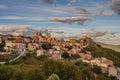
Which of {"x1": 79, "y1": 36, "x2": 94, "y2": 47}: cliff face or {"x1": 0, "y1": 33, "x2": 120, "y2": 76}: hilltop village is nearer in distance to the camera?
{"x1": 0, "y1": 33, "x2": 120, "y2": 76}: hilltop village

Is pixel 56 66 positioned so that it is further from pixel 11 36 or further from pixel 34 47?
pixel 11 36

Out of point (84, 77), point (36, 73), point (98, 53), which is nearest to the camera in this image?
point (36, 73)

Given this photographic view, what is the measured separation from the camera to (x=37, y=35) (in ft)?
333

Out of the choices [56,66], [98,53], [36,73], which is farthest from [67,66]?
[98,53]

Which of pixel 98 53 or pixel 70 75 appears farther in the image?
pixel 98 53

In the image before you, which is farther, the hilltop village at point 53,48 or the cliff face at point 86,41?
the cliff face at point 86,41

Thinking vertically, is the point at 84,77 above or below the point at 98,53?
above

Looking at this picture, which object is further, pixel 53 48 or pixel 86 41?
pixel 86 41

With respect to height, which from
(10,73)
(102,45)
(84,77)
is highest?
(10,73)

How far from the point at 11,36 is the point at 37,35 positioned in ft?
30.4

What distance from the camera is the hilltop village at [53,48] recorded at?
216 feet

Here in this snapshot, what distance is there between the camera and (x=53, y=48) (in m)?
85.1

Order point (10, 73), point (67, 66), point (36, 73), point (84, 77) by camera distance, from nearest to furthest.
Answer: point (36, 73) < point (10, 73) < point (67, 66) < point (84, 77)

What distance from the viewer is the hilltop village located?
6569 centimetres
